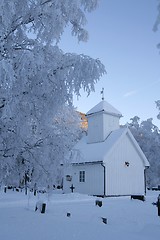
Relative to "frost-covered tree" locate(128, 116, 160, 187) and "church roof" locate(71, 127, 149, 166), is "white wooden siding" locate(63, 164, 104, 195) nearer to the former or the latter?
"church roof" locate(71, 127, 149, 166)

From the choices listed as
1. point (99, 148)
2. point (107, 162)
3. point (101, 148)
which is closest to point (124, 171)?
point (107, 162)

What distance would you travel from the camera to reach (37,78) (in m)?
6.73

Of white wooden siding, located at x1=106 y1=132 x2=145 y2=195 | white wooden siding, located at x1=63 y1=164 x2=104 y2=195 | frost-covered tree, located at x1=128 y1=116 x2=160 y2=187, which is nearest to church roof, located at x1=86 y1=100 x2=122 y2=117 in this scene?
white wooden siding, located at x1=106 y1=132 x2=145 y2=195

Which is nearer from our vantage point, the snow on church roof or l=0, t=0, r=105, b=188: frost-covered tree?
l=0, t=0, r=105, b=188: frost-covered tree

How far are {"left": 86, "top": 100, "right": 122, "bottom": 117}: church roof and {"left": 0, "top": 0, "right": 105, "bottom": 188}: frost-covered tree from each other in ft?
71.5

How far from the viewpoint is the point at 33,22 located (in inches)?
298

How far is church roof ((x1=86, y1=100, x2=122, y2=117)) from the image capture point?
3096 centimetres

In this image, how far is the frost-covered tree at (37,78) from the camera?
6176 millimetres

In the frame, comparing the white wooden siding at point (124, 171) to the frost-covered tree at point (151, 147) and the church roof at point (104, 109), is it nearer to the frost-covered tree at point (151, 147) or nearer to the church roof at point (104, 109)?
the church roof at point (104, 109)

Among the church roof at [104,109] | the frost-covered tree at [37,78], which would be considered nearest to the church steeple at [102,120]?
the church roof at [104,109]

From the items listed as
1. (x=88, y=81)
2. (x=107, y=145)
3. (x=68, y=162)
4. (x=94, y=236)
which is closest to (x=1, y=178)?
(x=68, y=162)

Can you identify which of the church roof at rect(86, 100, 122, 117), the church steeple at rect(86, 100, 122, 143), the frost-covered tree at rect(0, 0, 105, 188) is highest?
the church roof at rect(86, 100, 122, 117)

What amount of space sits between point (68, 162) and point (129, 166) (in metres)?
20.4

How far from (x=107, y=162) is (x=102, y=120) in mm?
5339
